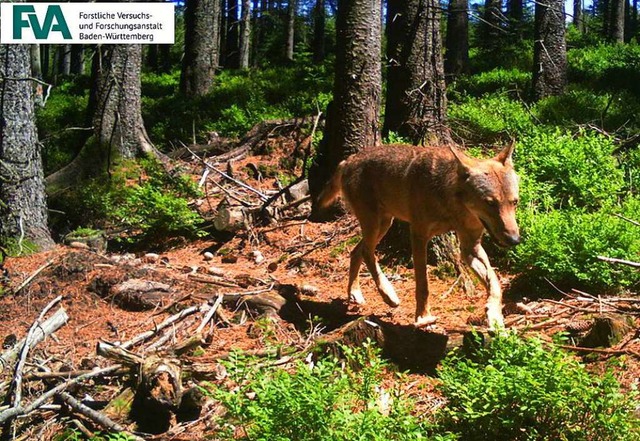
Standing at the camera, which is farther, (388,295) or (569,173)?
(569,173)

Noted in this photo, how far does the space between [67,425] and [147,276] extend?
2.82 metres

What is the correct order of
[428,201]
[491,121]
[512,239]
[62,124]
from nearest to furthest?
[512,239], [428,201], [491,121], [62,124]

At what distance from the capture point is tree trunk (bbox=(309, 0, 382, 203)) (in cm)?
973

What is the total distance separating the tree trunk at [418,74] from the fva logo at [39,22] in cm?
476

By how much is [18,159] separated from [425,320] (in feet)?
17.4

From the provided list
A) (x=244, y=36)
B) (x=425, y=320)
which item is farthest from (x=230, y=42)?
(x=425, y=320)

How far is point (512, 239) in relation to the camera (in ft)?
20.1

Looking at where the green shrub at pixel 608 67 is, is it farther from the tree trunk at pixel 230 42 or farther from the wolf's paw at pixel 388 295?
the tree trunk at pixel 230 42

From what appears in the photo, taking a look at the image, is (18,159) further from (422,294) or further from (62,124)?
(62,124)

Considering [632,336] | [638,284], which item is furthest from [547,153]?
[632,336]

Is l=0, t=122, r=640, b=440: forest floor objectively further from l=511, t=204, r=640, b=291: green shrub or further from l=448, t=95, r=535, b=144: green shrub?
l=448, t=95, r=535, b=144: green shrub

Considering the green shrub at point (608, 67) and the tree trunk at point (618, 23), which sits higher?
the tree trunk at point (618, 23)

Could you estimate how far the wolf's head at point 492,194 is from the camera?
626 centimetres

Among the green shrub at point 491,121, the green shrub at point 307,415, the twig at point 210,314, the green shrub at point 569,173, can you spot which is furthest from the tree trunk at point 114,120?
the green shrub at point 307,415
